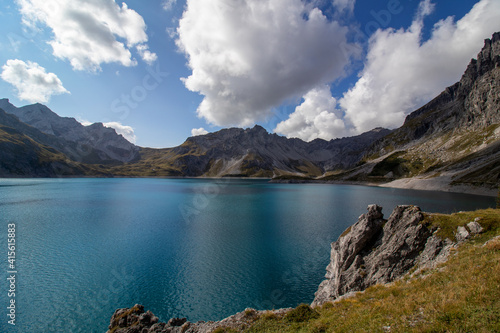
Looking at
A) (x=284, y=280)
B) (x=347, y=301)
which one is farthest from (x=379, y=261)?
(x=284, y=280)

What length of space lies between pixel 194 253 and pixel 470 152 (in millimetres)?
228438

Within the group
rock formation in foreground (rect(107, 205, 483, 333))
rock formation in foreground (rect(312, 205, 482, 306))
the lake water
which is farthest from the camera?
the lake water

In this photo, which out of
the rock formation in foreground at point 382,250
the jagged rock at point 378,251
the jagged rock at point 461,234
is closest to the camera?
the jagged rock at point 461,234

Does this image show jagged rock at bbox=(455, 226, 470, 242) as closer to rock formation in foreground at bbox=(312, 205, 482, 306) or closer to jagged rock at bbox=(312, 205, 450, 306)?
rock formation in foreground at bbox=(312, 205, 482, 306)

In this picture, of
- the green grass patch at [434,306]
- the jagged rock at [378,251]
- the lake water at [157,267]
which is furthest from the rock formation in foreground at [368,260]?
the lake water at [157,267]

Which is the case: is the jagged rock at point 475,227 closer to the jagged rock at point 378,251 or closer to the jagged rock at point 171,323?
the jagged rock at point 378,251

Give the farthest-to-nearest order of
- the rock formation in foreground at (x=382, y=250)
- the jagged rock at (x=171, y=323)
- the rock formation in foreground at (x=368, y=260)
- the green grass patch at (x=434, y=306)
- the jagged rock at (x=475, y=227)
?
the rock formation in foreground at (x=382, y=250) → the jagged rock at (x=475, y=227) → the rock formation in foreground at (x=368, y=260) → the jagged rock at (x=171, y=323) → the green grass patch at (x=434, y=306)

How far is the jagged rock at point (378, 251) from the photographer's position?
77.0ft

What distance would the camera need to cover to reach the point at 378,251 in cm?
2714

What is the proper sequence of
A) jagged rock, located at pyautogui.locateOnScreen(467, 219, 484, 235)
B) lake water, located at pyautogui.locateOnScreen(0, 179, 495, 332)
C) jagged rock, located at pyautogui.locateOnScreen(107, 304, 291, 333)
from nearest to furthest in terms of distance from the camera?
jagged rock, located at pyautogui.locateOnScreen(107, 304, 291, 333) < jagged rock, located at pyautogui.locateOnScreen(467, 219, 484, 235) < lake water, located at pyautogui.locateOnScreen(0, 179, 495, 332)

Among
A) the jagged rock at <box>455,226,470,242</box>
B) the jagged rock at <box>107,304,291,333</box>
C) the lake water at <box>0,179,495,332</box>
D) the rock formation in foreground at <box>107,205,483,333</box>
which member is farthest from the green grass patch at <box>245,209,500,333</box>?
the lake water at <box>0,179,495,332</box>

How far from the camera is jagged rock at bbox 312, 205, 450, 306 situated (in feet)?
77.0

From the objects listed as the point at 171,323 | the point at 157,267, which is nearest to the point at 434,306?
the point at 171,323

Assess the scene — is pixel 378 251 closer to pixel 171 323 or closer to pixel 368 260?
pixel 368 260
